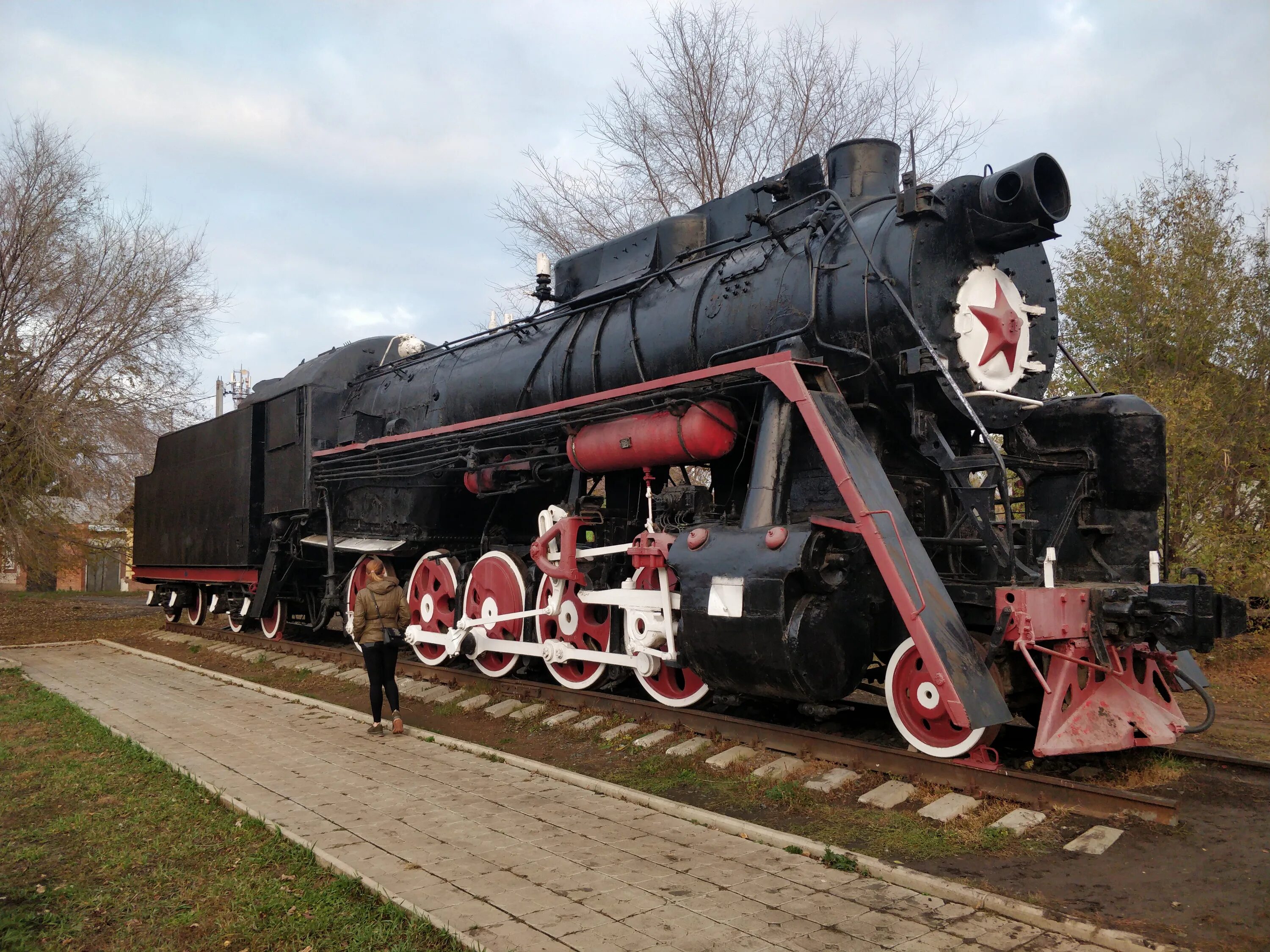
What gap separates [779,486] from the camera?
17.9 feet

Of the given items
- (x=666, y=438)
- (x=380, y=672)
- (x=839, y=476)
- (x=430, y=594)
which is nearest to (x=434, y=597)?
(x=430, y=594)

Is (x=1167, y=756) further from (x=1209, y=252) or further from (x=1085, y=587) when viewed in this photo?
(x=1209, y=252)

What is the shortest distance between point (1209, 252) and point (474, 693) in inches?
399

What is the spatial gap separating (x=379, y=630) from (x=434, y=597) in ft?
6.24

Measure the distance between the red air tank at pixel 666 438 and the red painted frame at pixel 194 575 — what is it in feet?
22.9

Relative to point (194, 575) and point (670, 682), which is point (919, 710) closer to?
point (670, 682)

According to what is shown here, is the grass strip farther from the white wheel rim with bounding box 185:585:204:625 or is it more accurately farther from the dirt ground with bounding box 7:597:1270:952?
the white wheel rim with bounding box 185:585:204:625

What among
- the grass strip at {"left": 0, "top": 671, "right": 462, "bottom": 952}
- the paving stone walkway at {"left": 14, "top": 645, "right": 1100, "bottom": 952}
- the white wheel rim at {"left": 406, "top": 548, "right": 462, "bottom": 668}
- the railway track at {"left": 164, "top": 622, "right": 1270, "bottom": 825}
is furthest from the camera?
the white wheel rim at {"left": 406, "top": 548, "right": 462, "bottom": 668}

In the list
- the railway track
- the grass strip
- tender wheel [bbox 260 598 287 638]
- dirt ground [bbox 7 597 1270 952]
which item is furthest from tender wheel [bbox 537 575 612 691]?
tender wheel [bbox 260 598 287 638]

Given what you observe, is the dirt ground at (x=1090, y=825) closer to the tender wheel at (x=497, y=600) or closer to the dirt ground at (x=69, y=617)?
the tender wheel at (x=497, y=600)

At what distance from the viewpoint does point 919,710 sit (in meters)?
5.09

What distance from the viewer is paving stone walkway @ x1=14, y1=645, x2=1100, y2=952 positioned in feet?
10.4

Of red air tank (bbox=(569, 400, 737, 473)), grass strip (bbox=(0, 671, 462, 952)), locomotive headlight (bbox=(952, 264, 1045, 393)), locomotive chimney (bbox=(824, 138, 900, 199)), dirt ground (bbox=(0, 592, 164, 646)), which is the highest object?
locomotive chimney (bbox=(824, 138, 900, 199))

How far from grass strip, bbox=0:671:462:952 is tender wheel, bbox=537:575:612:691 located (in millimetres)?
2869
